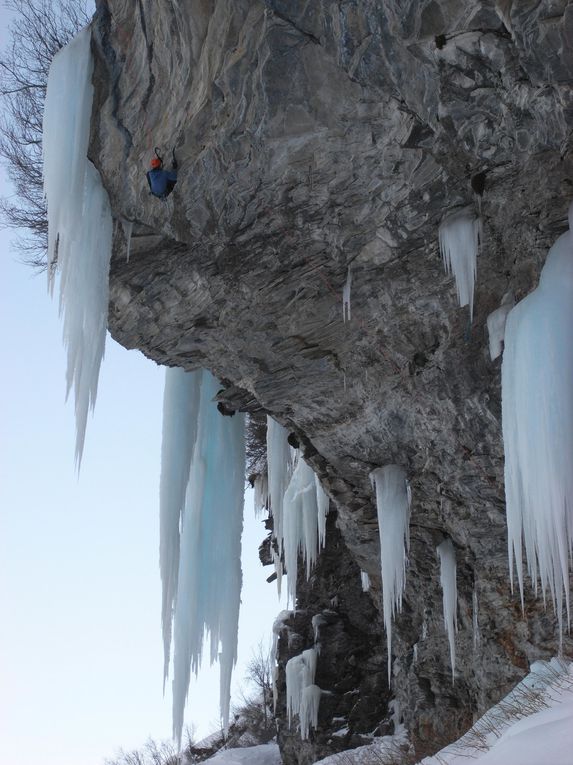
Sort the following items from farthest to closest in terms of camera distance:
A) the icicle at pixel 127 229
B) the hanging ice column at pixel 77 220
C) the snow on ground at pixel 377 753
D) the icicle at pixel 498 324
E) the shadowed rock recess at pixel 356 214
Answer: the snow on ground at pixel 377 753, the icicle at pixel 127 229, the icicle at pixel 498 324, the hanging ice column at pixel 77 220, the shadowed rock recess at pixel 356 214

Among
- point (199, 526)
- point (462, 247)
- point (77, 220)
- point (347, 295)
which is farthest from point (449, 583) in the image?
point (77, 220)

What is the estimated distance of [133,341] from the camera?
A: 7402mm

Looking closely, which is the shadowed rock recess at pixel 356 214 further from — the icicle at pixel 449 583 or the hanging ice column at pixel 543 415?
the hanging ice column at pixel 543 415

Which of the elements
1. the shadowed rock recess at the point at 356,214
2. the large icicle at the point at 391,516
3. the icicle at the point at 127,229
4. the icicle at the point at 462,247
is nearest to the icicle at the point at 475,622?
the shadowed rock recess at the point at 356,214

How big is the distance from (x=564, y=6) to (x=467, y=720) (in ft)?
24.5

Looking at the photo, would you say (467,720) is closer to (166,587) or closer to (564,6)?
(166,587)

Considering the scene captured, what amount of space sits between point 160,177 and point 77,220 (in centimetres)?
70

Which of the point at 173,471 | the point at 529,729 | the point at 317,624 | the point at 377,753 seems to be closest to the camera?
the point at 529,729

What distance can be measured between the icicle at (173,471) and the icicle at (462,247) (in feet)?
10.5

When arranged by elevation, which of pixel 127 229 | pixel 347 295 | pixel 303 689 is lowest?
pixel 303 689

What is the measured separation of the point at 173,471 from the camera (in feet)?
26.1

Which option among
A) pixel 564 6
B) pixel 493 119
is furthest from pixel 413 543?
pixel 564 6

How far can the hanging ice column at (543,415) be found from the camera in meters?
4.93

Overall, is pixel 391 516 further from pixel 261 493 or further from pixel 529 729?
pixel 261 493
